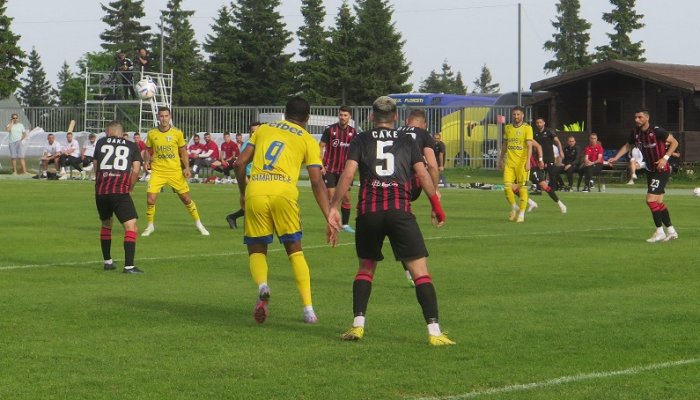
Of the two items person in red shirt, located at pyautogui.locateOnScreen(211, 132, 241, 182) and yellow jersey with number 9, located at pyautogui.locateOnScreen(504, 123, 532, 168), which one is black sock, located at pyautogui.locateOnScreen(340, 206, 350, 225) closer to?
yellow jersey with number 9, located at pyautogui.locateOnScreen(504, 123, 532, 168)

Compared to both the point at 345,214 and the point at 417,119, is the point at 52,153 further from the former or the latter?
the point at 417,119

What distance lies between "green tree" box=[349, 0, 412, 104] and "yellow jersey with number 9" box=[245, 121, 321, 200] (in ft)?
246

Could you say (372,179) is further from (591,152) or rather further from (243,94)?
(243,94)

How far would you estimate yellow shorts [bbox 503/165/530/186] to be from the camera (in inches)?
968

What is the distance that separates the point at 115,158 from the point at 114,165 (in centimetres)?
11

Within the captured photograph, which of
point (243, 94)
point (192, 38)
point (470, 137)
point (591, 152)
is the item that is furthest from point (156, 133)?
point (192, 38)

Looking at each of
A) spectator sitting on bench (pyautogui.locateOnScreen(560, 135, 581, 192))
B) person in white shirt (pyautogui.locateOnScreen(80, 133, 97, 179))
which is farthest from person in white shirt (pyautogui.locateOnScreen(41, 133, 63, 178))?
spectator sitting on bench (pyautogui.locateOnScreen(560, 135, 581, 192))

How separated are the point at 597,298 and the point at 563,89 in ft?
128

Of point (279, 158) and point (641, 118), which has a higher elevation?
point (641, 118)

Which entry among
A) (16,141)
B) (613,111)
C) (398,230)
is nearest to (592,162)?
(613,111)

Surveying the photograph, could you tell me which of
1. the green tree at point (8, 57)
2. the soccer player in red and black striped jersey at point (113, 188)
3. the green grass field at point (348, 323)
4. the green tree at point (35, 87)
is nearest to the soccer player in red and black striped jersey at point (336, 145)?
the green grass field at point (348, 323)

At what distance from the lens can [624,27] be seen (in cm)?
9069

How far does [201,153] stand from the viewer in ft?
151

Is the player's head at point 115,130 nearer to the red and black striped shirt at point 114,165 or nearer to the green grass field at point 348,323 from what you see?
the red and black striped shirt at point 114,165
